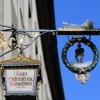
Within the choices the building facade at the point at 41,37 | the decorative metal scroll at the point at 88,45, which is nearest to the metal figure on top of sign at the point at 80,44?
the decorative metal scroll at the point at 88,45

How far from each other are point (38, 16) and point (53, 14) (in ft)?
11.9

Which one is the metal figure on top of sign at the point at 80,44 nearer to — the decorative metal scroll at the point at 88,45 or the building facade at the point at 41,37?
the decorative metal scroll at the point at 88,45

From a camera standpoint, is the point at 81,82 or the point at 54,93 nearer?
the point at 81,82

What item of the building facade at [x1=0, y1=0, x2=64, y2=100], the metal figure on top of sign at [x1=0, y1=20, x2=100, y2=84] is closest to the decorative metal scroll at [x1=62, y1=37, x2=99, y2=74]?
the metal figure on top of sign at [x1=0, y1=20, x2=100, y2=84]

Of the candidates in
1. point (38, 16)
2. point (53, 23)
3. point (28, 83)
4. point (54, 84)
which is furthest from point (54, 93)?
point (28, 83)

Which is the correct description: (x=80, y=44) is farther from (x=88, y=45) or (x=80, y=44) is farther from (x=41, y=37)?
(x=41, y=37)

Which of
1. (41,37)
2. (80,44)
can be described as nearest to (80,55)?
(80,44)

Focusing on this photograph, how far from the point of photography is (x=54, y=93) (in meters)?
52.1

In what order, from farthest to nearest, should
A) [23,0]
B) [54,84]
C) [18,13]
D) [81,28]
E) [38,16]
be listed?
[54,84] → [38,16] → [23,0] → [18,13] → [81,28]

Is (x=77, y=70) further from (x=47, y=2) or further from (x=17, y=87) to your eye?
(x=47, y=2)

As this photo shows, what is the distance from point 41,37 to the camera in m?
42.5

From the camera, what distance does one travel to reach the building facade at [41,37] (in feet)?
76.1

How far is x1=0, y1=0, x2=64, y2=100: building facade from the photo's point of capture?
76.1 feet

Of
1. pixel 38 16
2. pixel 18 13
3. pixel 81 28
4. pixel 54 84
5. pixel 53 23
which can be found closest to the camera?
pixel 81 28
